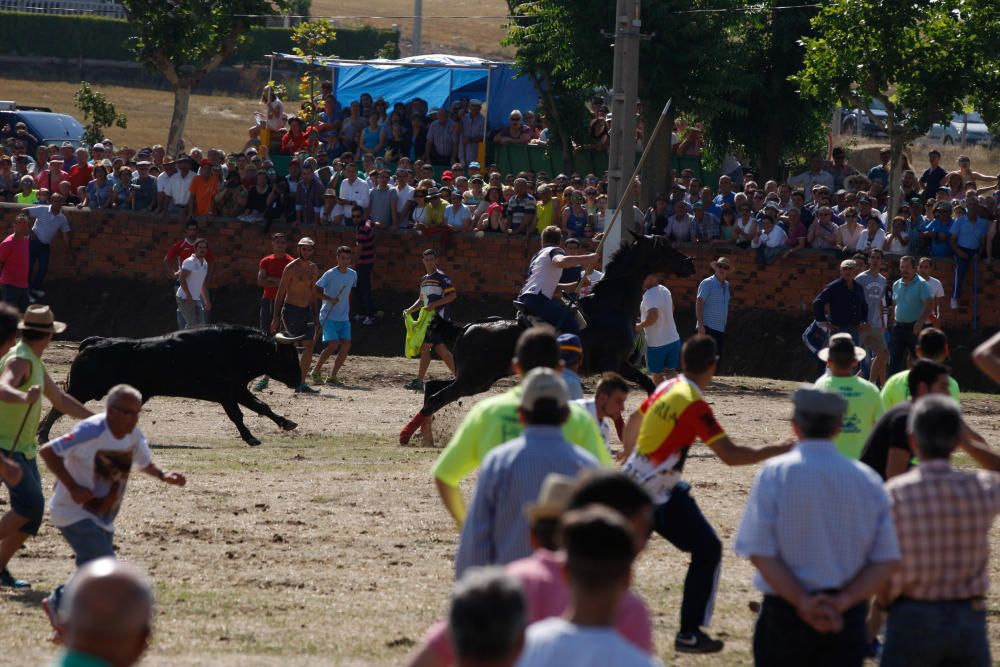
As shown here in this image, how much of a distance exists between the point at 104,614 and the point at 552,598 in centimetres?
152

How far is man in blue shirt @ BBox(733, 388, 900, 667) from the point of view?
578cm

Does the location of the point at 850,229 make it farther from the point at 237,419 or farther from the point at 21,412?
the point at 21,412

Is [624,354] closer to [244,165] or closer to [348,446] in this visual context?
[348,446]

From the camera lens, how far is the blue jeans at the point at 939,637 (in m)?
5.84

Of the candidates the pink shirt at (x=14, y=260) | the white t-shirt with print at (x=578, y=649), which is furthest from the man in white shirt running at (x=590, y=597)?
the pink shirt at (x=14, y=260)

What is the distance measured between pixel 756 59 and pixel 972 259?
7876mm

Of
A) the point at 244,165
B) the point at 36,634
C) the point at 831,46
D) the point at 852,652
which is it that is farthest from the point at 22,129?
the point at 852,652

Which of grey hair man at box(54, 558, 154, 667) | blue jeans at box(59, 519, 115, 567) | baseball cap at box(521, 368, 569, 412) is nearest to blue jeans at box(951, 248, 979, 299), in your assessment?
blue jeans at box(59, 519, 115, 567)

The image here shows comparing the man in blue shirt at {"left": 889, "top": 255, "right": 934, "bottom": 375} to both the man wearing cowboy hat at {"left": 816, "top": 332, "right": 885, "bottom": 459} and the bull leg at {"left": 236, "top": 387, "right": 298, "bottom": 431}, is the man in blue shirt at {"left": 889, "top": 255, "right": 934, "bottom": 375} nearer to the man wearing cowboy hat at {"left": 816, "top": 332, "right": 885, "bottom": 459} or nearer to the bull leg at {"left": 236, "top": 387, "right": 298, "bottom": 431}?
the bull leg at {"left": 236, "top": 387, "right": 298, "bottom": 431}

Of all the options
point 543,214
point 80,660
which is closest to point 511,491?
point 80,660

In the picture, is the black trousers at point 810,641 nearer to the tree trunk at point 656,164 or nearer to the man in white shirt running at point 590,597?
the man in white shirt running at point 590,597

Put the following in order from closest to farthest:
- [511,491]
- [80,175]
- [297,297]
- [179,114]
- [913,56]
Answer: [511,491] < [297,297] < [913,56] < [80,175] < [179,114]

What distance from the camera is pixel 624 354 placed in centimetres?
1619

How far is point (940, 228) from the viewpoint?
21109mm
